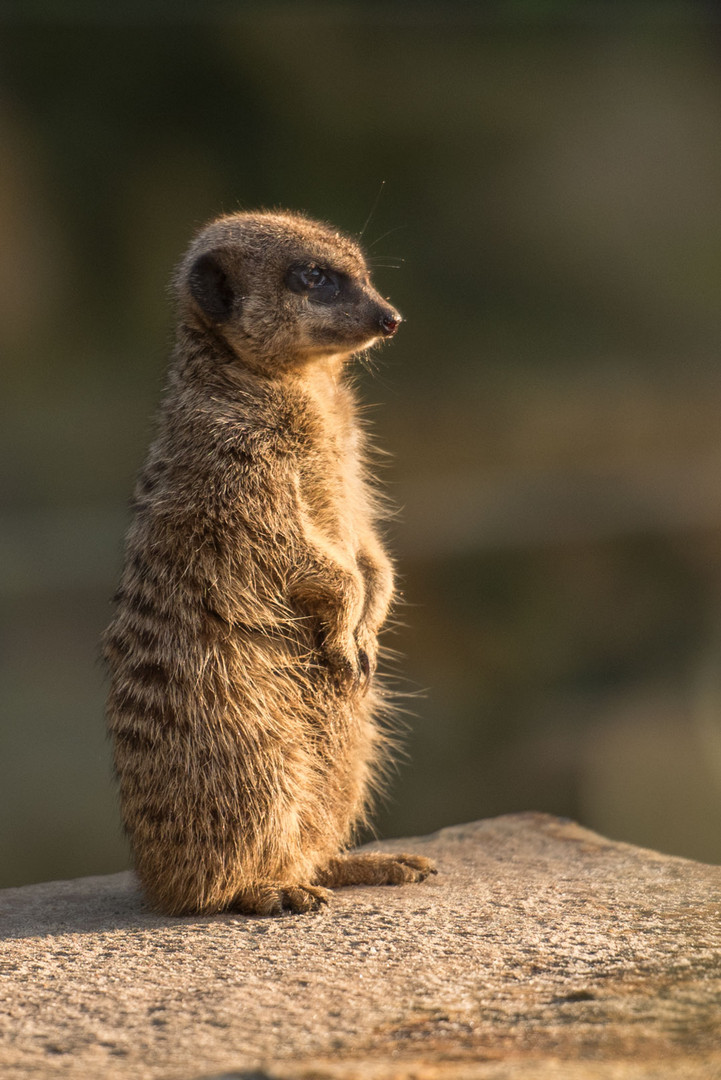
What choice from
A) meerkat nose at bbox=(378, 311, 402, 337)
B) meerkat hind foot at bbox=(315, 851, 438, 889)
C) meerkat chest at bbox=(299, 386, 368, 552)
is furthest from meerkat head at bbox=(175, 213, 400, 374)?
meerkat hind foot at bbox=(315, 851, 438, 889)

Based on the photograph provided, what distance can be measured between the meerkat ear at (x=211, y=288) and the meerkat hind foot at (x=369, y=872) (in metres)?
1.13

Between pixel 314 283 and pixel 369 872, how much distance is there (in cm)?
119

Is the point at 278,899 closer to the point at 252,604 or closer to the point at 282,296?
the point at 252,604

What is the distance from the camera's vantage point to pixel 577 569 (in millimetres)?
7465

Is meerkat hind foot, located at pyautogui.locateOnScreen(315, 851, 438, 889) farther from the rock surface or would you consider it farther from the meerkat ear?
the meerkat ear

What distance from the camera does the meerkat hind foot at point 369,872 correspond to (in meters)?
2.59

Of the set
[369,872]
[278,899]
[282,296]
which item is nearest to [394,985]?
[278,899]

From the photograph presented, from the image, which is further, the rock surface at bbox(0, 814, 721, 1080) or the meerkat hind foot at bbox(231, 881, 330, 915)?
the meerkat hind foot at bbox(231, 881, 330, 915)

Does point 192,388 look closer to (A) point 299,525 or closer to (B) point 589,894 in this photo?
(A) point 299,525

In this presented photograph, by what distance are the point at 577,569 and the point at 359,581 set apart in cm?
499

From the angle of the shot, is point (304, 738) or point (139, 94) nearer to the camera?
point (304, 738)

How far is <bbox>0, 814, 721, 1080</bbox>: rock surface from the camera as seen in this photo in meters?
1.50

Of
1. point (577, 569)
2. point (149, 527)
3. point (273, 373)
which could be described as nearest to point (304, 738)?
point (149, 527)

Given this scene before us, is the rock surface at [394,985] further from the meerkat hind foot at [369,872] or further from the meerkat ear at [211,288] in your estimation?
the meerkat ear at [211,288]
